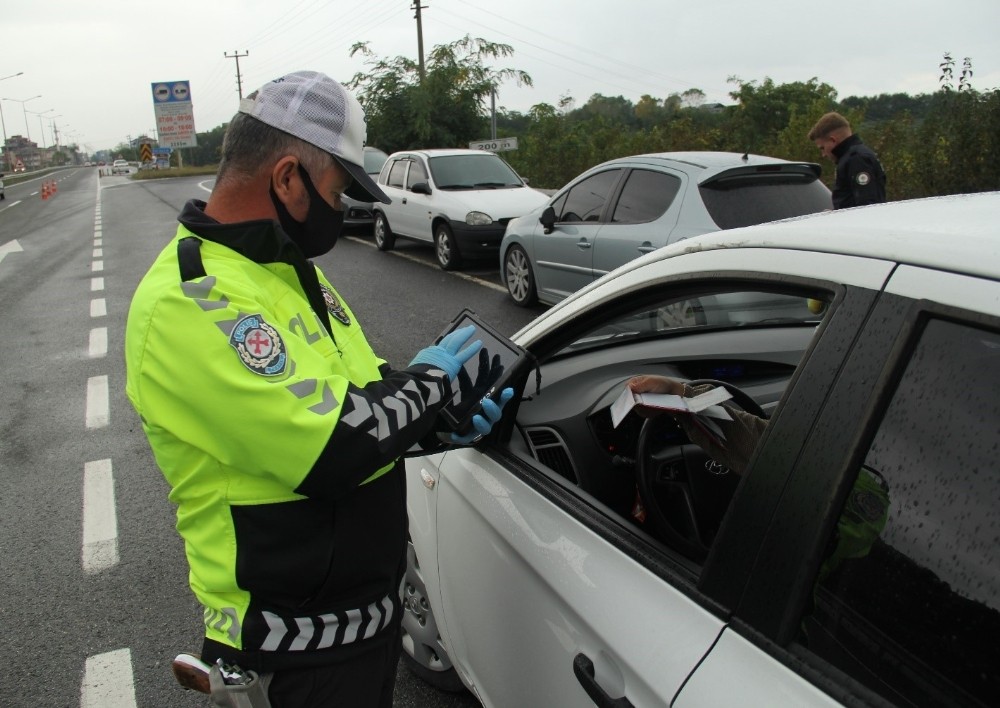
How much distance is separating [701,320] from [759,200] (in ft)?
11.3

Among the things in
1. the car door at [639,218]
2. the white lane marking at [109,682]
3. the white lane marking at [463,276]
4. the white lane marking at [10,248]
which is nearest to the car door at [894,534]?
the white lane marking at [109,682]

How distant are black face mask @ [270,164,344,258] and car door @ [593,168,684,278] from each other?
14.6 feet

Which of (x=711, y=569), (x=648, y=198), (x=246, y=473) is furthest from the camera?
(x=648, y=198)

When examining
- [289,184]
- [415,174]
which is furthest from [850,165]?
[415,174]

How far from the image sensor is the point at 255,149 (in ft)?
4.90

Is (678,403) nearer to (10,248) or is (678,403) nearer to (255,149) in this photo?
(255,149)

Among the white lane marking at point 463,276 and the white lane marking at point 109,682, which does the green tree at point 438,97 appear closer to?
the white lane marking at point 463,276

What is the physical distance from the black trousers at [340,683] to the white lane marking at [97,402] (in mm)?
4403

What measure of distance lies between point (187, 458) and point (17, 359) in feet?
Result: 22.3

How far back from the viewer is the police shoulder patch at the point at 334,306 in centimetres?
168

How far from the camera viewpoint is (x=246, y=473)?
1354 mm

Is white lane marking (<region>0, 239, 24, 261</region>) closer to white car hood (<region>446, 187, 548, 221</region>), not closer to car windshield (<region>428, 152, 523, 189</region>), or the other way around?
car windshield (<region>428, 152, 523, 189</region>)

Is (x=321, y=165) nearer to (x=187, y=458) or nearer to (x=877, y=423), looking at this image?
(x=187, y=458)

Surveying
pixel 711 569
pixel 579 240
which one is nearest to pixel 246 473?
pixel 711 569
